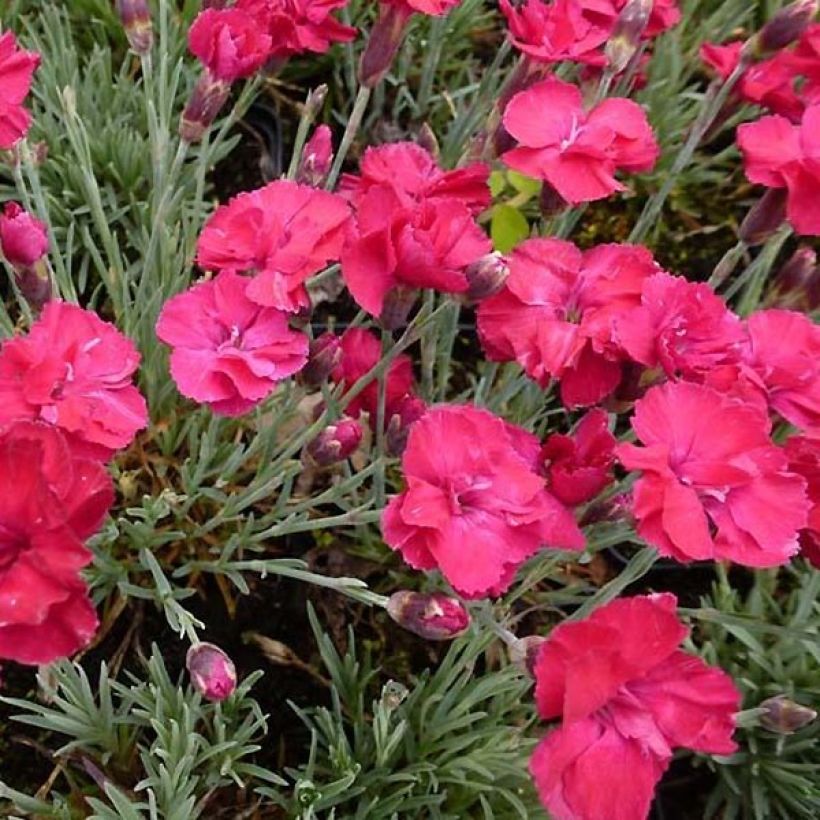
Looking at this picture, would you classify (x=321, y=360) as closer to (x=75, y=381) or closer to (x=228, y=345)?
(x=228, y=345)

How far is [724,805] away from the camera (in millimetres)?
1283

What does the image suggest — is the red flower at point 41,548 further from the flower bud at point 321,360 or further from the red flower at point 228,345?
the flower bud at point 321,360

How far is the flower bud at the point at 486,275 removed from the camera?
81 centimetres

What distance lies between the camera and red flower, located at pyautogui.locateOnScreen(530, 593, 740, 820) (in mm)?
648

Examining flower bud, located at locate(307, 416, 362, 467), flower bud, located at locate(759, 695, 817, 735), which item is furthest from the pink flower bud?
flower bud, located at locate(759, 695, 817, 735)

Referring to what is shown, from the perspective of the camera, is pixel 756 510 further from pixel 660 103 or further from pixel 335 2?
pixel 660 103

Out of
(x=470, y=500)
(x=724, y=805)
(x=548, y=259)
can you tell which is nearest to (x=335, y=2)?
(x=548, y=259)

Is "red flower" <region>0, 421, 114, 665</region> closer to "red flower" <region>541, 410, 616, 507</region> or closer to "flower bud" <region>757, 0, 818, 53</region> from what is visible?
"red flower" <region>541, 410, 616, 507</region>

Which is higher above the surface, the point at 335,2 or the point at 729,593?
the point at 335,2

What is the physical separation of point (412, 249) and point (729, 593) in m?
0.70

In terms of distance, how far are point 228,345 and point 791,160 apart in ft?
1.76

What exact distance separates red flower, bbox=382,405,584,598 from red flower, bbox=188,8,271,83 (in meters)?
0.40

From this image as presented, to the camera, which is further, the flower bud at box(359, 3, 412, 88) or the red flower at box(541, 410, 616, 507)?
the flower bud at box(359, 3, 412, 88)

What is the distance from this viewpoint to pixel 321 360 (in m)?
0.89
